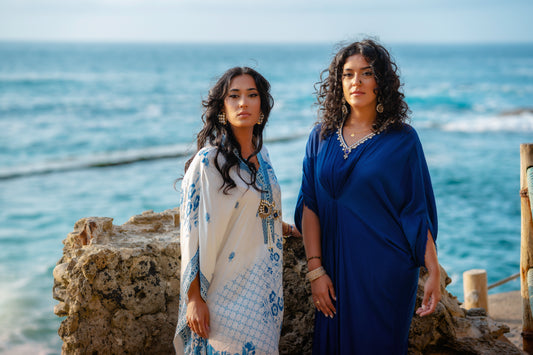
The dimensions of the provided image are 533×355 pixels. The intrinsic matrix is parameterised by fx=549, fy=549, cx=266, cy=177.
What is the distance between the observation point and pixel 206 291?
222 centimetres

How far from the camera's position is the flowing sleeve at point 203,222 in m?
2.21

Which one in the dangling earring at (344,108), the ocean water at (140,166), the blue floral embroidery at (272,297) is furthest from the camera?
the ocean water at (140,166)

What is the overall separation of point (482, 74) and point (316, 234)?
4729 centimetres

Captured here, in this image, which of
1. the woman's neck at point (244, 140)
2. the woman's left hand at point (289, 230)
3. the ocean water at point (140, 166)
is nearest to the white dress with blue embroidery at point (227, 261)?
the woman's neck at point (244, 140)

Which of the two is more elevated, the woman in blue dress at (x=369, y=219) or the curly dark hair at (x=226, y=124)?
the curly dark hair at (x=226, y=124)

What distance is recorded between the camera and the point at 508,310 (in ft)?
18.0

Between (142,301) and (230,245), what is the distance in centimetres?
84

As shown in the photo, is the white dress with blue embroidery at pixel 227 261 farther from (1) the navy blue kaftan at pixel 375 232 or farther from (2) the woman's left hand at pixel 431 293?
(2) the woman's left hand at pixel 431 293

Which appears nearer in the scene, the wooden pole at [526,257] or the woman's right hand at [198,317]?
the woman's right hand at [198,317]

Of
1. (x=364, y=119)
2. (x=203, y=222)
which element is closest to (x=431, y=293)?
(x=364, y=119)

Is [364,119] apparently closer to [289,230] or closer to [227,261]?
[289,230]

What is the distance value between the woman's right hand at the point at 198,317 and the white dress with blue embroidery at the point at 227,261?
2cm

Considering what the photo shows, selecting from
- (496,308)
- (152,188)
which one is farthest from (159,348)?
(152,188)

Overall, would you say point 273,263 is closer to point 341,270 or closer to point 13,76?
point 341,270
